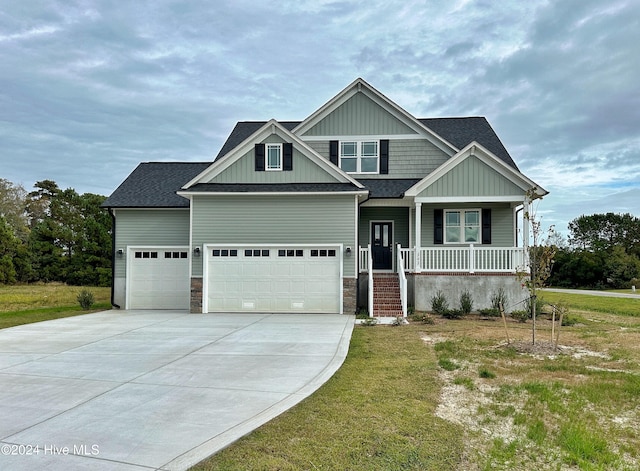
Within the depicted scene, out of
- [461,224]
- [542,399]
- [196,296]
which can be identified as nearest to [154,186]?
[196,296]

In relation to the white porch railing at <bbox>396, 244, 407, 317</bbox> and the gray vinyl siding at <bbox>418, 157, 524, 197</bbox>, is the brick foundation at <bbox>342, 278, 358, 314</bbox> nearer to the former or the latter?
the white porch railing at <bbox>396, 244, 407, 317</bbox>

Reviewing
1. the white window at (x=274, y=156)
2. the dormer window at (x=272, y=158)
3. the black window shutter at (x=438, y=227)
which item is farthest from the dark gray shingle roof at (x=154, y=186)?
the black window shutter at (x=438, y=227)

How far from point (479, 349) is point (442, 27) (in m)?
11.3

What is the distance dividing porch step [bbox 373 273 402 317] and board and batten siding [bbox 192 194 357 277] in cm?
165

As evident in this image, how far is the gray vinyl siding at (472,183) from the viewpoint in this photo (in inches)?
641

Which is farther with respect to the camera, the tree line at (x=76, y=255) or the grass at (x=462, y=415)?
the tree line at (x=76, y=255)

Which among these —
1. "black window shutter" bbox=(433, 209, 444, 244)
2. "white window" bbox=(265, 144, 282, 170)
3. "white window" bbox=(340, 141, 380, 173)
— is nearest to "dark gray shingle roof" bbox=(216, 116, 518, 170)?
"black window shutter" bbox=(433, 209, 444, 244)

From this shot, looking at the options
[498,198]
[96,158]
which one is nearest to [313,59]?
[498,198]

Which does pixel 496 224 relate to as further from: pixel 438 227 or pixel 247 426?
pixel 247 426

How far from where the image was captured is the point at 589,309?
19234 mm

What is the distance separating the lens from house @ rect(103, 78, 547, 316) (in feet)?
51.5

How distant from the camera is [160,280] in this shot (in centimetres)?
1739

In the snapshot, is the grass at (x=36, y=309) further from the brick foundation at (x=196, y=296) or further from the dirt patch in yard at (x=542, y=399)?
the dirt patch in yard at (x=542, y=399)

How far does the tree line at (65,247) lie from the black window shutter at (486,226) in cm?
2662
